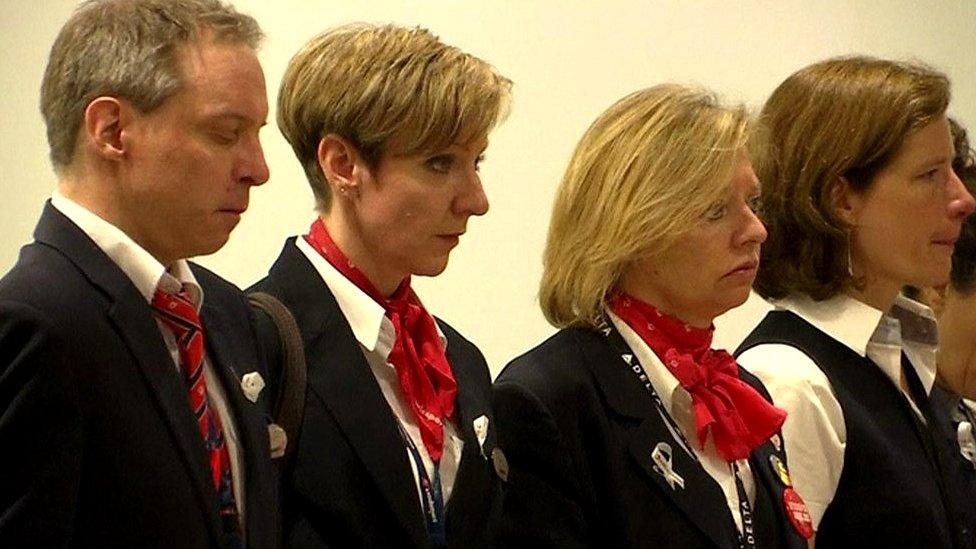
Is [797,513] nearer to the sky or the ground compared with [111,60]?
nearer to the ground

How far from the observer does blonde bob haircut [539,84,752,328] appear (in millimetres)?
2891

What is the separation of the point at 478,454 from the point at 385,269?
1.05 feet

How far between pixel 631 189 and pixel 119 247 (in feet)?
3.11

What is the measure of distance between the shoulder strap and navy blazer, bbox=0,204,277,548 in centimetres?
25

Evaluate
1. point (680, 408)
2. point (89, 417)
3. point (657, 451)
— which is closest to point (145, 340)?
point (89, 417)

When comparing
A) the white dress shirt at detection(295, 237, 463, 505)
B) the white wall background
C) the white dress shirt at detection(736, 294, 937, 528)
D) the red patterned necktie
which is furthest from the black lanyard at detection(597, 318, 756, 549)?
the white wall background

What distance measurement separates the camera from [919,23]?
16.1ft

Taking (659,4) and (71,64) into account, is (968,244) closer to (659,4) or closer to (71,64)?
(659,4)

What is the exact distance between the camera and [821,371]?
3.19 metres

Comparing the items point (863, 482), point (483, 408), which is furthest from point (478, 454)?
point (863, 482)

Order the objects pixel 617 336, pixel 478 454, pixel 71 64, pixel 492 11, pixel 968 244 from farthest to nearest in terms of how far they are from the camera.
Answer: pixel 492 11 → pixel 968 244 → pixel 617 336 → pixel 478 454 → pixel 71 64

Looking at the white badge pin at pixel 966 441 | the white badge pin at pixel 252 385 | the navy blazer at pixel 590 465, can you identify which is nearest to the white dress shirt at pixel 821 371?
the white badge pin at pixel 966 441

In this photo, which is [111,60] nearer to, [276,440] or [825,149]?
[276,440]

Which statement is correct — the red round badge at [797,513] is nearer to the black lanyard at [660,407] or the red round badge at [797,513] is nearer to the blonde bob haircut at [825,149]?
the black lanyard at [660,407]
